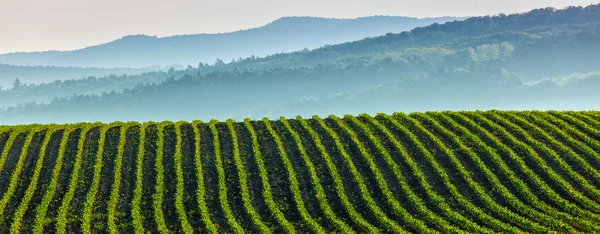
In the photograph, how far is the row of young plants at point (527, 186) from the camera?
19659mm

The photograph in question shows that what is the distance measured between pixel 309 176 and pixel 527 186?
7.47m

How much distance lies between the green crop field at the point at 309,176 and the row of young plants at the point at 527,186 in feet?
0.21

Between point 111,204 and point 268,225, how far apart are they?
523cm

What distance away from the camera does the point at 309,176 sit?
917 inches

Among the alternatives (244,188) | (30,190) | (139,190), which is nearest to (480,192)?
(244,188)

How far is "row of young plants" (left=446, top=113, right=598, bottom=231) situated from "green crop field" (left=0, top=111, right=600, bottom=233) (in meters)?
0.06

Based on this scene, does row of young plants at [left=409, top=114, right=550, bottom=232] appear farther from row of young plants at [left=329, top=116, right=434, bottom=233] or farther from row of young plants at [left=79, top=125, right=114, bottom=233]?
row of young plants at [left=79, top=125, right=114, bottom=233]

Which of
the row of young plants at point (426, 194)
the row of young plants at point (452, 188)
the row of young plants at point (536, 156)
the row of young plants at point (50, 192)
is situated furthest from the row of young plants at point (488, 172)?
the row of young plants at point (50, 192)

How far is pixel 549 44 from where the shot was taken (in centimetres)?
18012

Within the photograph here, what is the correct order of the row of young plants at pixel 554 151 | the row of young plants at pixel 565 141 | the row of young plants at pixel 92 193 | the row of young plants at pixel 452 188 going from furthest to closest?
the row of young plants at pixel 565 141 < the row of young plants at pixel 554 151 < the row of young plants at pixel 92 193 < the row of young plants at pixel 452 188

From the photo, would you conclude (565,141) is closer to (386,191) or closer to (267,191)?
(386,191)

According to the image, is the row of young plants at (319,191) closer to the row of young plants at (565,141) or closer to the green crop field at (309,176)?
the green crop field at (309,176)

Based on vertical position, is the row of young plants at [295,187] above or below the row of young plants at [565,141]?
below

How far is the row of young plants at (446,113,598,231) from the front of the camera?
64.5 feet
